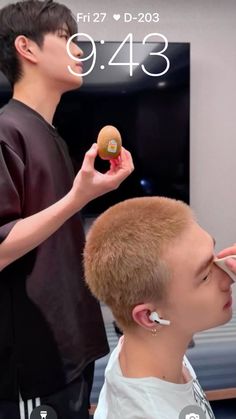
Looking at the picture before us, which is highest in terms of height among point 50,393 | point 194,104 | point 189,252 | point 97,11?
point 97,11

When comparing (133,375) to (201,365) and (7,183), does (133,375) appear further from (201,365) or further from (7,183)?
(201,365)

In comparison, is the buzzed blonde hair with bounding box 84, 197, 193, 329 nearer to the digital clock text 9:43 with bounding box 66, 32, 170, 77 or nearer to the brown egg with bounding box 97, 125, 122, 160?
the brown egg with bounding box 97, 125, 122, 160

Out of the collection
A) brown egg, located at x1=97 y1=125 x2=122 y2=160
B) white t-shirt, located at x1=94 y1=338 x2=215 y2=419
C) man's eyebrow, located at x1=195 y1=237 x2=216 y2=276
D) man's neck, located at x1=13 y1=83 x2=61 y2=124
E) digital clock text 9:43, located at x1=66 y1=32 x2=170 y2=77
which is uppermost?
digital clock text 9:43, located at x1=66 y1=32 x2=170 y2=77

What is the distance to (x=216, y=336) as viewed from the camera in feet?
4.25

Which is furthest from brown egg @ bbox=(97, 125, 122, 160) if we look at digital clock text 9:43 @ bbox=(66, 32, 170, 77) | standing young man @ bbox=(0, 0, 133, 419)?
digital clock text 9:43 @ bbox=(66, 32, 170, 77)

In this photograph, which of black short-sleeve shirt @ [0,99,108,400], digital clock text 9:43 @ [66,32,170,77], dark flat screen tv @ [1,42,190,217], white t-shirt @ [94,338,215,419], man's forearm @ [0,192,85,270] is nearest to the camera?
white t-shirt @ [94,338,215,419]

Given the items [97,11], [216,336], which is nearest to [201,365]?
[216,336]

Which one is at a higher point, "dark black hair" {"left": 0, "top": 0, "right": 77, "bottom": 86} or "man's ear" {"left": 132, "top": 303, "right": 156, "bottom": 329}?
"dark black hair" {"left": 0, "top": 0, "right": 77, "bottom": 86}

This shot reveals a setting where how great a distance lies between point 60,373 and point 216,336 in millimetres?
683

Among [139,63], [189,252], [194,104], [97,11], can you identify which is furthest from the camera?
[194,104]

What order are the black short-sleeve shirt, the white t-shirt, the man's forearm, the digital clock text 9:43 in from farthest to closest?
the digital clock text 9:43
the black short-sleeve shirt
the man's forearm
the white t-shirt

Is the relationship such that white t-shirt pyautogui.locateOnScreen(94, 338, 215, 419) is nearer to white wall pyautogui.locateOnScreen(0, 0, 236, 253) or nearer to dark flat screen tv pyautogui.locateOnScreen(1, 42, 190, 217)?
dark flat screen tv pyautogui.locateOnScreen(1, 42, 190, 217)

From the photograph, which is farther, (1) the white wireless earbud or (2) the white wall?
(2) the white wall

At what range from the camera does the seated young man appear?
486 millimetres
